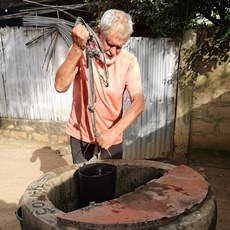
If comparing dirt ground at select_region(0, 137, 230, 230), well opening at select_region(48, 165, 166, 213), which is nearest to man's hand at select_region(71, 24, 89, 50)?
well opening at select_region(48, 165, 166, 213)

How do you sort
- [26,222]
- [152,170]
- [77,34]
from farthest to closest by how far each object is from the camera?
[152,170] < [77,34] < [26,222]

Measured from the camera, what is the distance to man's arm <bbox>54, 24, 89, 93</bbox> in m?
2.34

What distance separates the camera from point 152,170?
9.26 feet

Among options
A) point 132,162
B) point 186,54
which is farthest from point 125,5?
point 132,162

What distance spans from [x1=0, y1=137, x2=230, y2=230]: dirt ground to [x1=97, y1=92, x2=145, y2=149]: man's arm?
2.09 meters

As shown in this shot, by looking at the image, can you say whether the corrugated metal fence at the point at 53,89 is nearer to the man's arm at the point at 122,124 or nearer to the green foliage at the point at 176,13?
the green foliage at the point at 176,13

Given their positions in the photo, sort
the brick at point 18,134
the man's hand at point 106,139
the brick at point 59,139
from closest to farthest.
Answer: the man's hand at point 106,139 < the brick at point 59,139 < the brick at point 18,134

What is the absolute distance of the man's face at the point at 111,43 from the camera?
2.77 metres

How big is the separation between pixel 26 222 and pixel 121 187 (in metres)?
1.02

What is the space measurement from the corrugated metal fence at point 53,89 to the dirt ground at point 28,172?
0.67 m

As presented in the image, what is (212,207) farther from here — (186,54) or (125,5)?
(125,5)

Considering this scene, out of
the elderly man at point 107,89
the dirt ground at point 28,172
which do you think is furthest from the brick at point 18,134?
the elderly man at point 107,89

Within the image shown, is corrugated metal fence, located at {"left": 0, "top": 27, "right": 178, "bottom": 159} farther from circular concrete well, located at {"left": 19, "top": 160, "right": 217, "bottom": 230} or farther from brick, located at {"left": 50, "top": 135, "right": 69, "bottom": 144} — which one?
circular concrete well, located at {"left": 19, "top": 160, "right": 217, "bottom": 230}

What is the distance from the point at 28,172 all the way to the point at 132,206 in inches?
167
